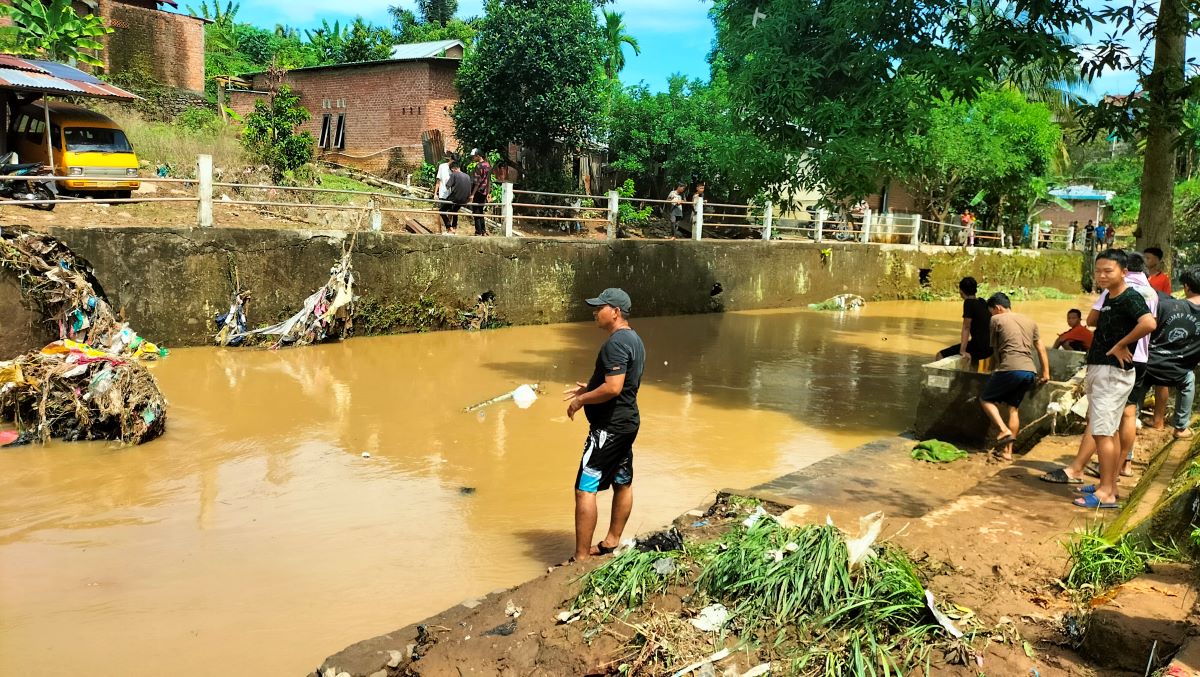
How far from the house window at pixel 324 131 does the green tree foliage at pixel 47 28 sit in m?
7.97

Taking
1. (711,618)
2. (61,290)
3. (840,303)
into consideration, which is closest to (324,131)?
(840,303)

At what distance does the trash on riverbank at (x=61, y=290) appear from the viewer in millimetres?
9484

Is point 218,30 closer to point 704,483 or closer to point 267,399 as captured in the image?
point 267,399

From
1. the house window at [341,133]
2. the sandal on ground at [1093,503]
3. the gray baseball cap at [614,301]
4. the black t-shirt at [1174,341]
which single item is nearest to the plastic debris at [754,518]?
the gray baseball cap at [614,301]

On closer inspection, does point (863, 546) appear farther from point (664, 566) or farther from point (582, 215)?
point (582, 215)

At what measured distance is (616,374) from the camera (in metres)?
4.70

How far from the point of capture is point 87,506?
19.9 feet

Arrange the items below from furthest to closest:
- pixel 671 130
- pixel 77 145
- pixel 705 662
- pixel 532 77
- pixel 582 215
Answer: pixel 671 130 < pixel 582 215 < pixel 532 77 < pixel 77 145 < pixel 705 662

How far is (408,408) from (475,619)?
553 centimetres

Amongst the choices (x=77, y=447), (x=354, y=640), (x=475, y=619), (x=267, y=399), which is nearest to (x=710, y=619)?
(x=475, y=619)

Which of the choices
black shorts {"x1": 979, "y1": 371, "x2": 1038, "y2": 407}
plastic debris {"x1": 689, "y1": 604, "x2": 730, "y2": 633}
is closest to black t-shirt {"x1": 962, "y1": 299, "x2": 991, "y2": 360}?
black shorts {"x1": 979, "y1": 371, "x2": 1038, "y2": 407}

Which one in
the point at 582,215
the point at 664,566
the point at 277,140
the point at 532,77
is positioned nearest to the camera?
the point at 664,566

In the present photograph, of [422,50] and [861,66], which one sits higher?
[422,50]

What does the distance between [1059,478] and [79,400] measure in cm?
778
